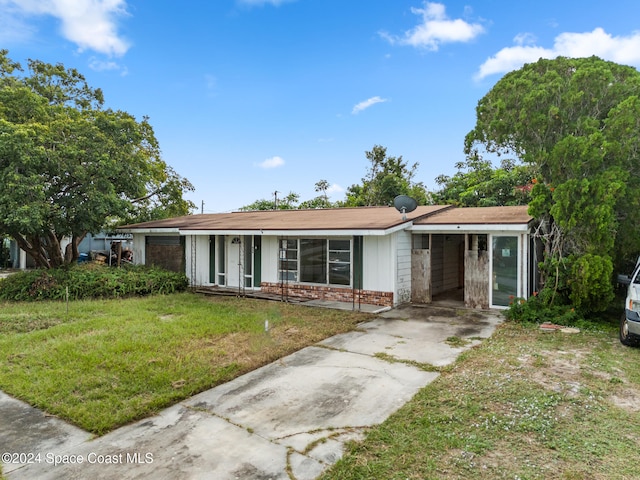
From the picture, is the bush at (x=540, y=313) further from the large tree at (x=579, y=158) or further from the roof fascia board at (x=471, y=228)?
the roof fascia board at (x=471, y=228)

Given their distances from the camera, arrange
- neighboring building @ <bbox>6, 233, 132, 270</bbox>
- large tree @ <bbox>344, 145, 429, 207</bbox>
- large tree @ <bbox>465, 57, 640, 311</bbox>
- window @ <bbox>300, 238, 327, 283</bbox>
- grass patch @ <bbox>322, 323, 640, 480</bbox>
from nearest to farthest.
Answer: grass patch @ <bbox>322, 323, 640, 480</bbox> < large tree @ <bbox>465, 57, 640, 311</bbox> < window @ <bbox>300, 238, 327, 283</bbox> < neighboring building @ <bbox>6, 233, 132, 270</bbox> < large tree @ <bbox>344, 145, 429, 207</bbox>

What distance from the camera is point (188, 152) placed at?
2239 centimetres

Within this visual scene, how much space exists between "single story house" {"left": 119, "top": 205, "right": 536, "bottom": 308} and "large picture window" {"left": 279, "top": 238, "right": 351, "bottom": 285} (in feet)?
0.10

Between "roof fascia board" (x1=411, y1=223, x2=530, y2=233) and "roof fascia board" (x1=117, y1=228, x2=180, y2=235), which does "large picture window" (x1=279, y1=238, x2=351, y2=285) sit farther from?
"roof fascia board" (x1=117, y1=228, x2=180, y2=235)

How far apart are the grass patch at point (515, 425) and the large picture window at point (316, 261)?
5.49 metres

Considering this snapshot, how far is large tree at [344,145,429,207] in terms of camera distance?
29.2 metres

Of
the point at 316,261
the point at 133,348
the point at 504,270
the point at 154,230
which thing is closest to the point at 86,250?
the point at 154,230

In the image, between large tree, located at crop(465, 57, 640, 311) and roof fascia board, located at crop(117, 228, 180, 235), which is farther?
roof fascia board, located at crop(117, 228, 180, 235)

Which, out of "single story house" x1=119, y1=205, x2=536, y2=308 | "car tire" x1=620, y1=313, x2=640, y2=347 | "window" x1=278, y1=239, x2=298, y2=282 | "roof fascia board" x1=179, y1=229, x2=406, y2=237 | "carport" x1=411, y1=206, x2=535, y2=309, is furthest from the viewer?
"window" x1=278, y1=239, x2=298, y2=282

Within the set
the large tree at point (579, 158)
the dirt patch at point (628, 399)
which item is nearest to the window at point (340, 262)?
the large tree at point (579, 158)

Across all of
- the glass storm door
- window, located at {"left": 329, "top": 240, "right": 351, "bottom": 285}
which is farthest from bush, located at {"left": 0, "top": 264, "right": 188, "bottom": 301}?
the glass storm door

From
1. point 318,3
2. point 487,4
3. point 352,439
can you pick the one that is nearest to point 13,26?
point 318,3

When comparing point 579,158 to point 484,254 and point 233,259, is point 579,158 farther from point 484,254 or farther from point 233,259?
point 233,259

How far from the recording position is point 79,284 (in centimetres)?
1172
